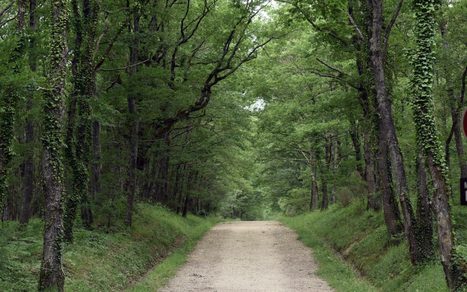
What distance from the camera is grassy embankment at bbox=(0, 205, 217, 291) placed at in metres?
8.95

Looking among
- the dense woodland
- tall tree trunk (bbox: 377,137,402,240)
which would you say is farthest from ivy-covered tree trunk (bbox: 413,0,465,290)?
tall tree trunk (bbox: 377,137,402,240)

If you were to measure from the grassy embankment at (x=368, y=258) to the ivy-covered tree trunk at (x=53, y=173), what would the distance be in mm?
6193

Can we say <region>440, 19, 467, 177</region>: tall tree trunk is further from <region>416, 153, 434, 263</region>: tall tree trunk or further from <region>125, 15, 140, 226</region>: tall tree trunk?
<region>125, 15, 140, 226</region>: tall tree trunk

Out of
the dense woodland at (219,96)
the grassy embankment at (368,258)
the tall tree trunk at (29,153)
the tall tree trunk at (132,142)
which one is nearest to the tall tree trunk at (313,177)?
the dense woodland at (219,96)

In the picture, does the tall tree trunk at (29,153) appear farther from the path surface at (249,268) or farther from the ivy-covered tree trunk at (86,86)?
the path surface at (249,268)

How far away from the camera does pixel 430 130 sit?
329 inches

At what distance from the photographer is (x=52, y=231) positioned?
8320 millimetres

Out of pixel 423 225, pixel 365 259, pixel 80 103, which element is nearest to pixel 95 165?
pixel 80 103

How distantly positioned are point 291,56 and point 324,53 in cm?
417

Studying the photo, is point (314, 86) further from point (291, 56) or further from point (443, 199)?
point (443, 199)

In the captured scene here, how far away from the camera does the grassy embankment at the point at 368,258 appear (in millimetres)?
9919

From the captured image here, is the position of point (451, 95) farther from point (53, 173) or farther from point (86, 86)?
point (53, 173)

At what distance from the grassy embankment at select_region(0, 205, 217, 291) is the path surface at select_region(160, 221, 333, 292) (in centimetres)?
66

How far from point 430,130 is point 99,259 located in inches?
328
